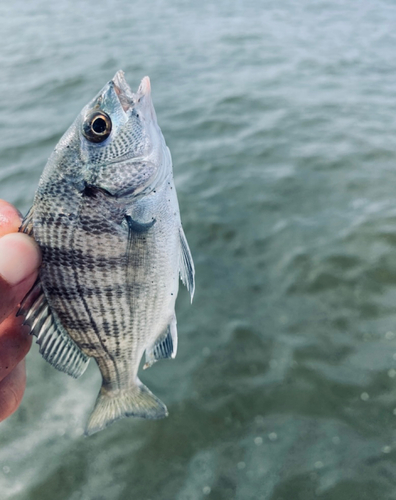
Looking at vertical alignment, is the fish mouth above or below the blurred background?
above

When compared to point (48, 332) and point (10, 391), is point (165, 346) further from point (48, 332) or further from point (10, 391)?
point (10, 391)

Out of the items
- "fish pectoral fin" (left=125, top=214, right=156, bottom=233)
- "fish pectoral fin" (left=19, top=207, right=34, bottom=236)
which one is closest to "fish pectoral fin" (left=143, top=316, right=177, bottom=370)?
"fish pectoral fin" (left=125, top=214, right=156, bottom=233)

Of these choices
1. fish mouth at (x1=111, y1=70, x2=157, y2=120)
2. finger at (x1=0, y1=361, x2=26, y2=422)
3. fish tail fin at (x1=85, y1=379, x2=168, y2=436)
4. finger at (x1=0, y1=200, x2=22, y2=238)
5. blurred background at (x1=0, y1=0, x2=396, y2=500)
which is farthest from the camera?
blurred background at (x1=0, y1=0, x2=396, y2=500)

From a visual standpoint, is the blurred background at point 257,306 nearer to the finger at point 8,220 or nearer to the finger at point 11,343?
the finger at point 11,343

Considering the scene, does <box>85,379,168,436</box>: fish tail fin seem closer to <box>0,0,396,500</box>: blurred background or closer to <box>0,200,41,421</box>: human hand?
<box>0,200,41,421</box>: human hand

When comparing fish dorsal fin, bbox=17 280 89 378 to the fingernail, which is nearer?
the fingernail

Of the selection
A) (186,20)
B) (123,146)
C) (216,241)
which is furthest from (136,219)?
(186,20)

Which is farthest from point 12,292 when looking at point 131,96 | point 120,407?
point 131,96

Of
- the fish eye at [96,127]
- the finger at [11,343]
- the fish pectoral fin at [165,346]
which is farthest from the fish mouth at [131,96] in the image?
the finger at [11,343]
